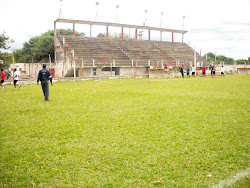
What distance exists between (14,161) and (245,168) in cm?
423

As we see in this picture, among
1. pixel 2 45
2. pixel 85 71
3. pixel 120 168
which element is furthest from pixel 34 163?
pixel 2 45

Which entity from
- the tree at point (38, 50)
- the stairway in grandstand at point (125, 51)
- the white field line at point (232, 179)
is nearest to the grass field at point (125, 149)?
the white field line at point (232, 179)

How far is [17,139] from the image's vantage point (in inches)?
235

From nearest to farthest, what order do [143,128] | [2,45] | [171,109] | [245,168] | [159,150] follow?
[245,168] < [159,150] < [143,128] < [171,109] < [2,45]

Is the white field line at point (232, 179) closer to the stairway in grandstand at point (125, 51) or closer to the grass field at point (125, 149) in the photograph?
the grass field at point (125, 149)

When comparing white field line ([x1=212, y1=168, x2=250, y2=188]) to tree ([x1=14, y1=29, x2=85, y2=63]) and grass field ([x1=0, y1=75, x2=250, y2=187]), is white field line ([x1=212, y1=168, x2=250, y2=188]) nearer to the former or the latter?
grass field ([x1=0, y1=75, x2=250, y2=187])

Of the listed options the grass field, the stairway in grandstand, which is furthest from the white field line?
the stairway in grandstand

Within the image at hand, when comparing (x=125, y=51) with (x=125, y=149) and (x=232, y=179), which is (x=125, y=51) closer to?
(x=125, y=149)

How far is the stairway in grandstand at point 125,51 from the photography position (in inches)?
1550

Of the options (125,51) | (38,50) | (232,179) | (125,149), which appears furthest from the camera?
(38,50)

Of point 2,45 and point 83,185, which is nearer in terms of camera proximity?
point 83,185

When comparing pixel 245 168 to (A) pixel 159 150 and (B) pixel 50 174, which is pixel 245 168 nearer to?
(A) pixel 159 150

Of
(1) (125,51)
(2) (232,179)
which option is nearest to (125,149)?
(2) (232,179)

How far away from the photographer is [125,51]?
44.8 metres
